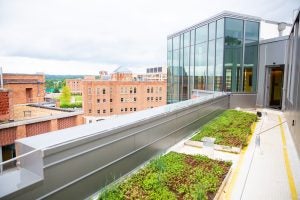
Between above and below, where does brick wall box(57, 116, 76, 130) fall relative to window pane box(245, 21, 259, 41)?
below

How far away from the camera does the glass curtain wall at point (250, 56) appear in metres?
18.1

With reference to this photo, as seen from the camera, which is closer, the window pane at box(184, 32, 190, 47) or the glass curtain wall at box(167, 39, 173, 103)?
the window pane at box(184, 32, 190, 47)

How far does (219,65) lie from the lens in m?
18.4

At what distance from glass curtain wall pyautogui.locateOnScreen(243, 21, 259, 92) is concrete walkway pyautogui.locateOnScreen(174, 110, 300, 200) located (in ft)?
33.7

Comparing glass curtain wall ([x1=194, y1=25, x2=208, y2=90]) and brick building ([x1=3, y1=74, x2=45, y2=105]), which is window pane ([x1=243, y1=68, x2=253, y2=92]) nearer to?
glass curtain wall ([x1=194, y1=25, x2=208, y2=90])

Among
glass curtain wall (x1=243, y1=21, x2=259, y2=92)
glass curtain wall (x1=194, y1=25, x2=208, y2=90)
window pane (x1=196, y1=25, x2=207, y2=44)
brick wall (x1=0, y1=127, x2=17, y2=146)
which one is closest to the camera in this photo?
brick wall (x1=0, y1=127, x2=17, y2=146)

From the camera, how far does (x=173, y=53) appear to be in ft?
85.6

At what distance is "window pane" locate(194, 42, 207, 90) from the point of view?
20281 mm

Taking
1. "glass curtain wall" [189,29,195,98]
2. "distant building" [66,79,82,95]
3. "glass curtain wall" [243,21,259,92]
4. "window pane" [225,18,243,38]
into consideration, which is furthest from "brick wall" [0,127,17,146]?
"distant building" [66,79,82,95]

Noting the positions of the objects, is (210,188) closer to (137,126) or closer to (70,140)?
(137,126)

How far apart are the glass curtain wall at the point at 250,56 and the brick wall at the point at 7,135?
16906 millimetres

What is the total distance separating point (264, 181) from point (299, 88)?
3.81 metres

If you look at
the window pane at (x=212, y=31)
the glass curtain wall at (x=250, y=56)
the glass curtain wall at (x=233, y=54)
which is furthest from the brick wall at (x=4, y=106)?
the glass curtain wall at (x=250, y=56)

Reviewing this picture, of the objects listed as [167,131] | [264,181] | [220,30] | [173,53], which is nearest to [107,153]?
[167,131]
